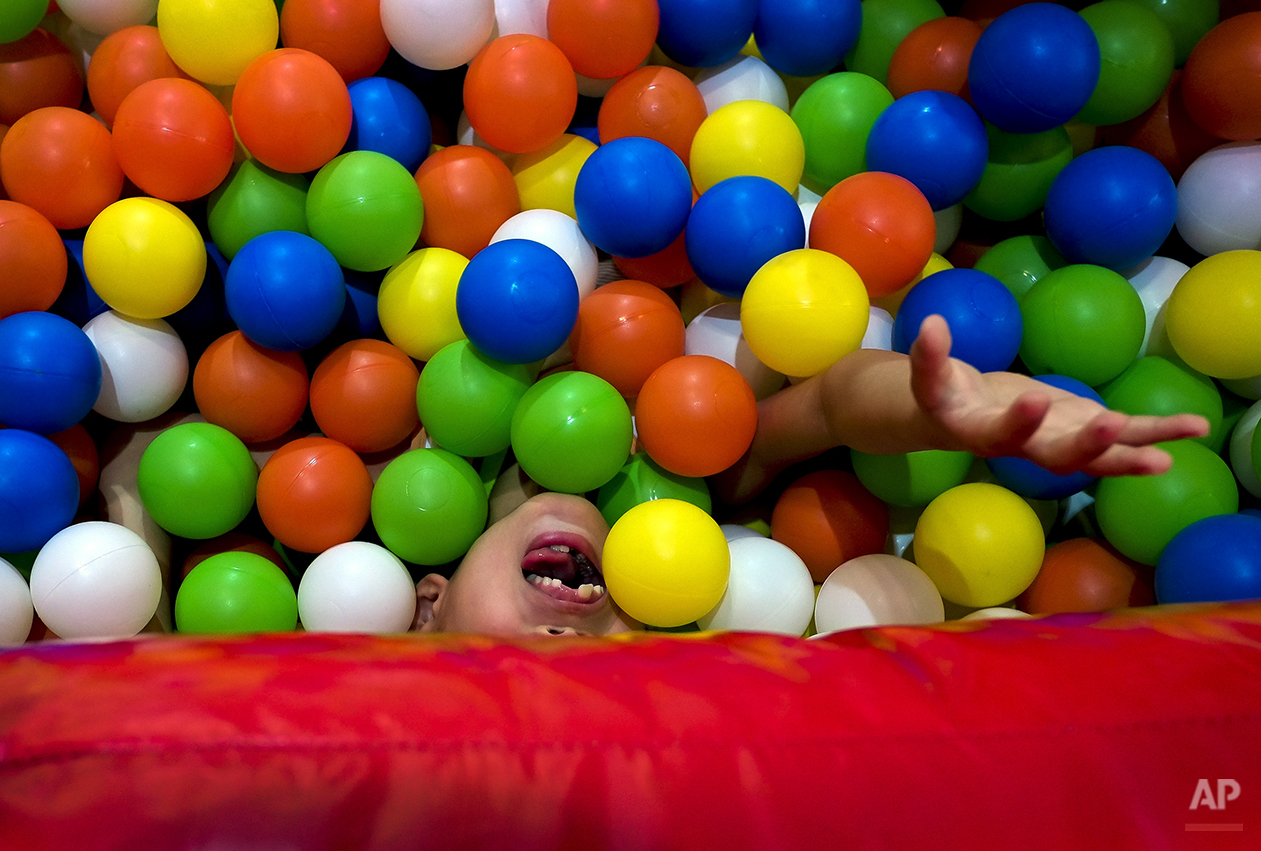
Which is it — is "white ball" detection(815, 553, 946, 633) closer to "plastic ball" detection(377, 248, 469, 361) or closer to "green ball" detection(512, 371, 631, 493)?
"green ball" detection(512, 371, 631, 493)

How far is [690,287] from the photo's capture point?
1894 mm

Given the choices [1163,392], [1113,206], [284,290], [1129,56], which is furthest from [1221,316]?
[284,290]

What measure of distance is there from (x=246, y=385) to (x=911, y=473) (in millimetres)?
1177

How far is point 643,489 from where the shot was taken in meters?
1.67

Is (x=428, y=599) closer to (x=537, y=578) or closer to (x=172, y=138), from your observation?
(x=537, y=578)

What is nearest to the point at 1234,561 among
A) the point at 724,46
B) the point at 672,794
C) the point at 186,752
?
the point at 672,794

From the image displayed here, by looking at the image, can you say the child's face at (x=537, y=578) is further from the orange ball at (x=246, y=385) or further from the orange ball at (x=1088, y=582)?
the orange ball at (x=1088, y=582)

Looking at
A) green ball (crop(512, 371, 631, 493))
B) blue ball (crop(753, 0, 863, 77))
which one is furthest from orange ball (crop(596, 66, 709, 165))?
green ball (crop(512, 371, 631, 493))

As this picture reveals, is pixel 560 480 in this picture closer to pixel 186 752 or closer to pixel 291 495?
pixel 291 495

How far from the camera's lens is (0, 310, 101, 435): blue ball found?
153 centimetres

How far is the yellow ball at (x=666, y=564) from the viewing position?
143 cm

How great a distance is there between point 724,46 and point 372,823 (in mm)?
1495

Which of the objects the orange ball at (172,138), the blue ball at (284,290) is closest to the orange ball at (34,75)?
the orange ball at (172,138)

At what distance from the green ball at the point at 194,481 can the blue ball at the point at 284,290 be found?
0.20m
